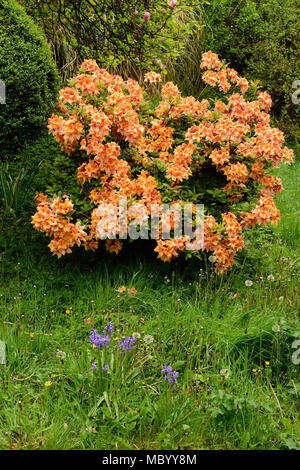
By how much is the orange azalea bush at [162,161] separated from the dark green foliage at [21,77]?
0.23 m

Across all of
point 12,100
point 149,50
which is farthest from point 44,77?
point 149,50

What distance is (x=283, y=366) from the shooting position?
276cm

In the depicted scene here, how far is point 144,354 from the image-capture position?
8.71 ft

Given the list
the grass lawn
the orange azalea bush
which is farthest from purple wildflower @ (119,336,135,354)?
the orange azalea bush

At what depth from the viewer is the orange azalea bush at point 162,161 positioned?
3.28 meters

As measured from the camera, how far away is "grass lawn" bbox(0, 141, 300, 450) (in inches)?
87.8

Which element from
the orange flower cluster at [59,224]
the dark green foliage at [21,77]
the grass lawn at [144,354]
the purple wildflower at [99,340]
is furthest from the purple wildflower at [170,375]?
the dark green foliage at [21,77]

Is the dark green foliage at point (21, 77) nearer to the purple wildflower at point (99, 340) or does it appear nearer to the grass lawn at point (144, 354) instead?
the grass lawn at point (144, 354)

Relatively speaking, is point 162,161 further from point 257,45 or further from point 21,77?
point 257,45

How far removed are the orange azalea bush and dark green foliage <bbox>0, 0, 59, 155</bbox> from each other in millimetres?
230

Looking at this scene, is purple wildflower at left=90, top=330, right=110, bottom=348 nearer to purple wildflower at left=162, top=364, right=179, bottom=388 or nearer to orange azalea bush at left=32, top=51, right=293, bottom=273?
purple wildflower at left=162, top=364, right=179, bottom=388

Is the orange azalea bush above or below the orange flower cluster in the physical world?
above

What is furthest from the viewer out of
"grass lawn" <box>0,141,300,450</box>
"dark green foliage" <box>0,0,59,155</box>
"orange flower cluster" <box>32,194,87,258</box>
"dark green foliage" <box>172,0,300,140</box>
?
"dark green foliage" <box>172,0,300,140</box>
